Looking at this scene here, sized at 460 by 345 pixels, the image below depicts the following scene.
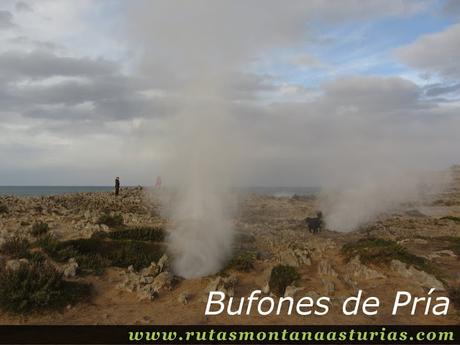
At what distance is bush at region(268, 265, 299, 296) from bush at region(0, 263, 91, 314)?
550cm

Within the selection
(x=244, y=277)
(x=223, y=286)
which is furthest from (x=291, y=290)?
(x=244, y=277)

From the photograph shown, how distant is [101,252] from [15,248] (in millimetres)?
2957

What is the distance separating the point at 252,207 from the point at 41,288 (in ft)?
98.1

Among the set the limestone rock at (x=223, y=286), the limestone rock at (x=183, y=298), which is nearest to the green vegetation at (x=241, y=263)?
the limestone rock at (x=223, y=286)

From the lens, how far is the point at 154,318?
10750 millimetres

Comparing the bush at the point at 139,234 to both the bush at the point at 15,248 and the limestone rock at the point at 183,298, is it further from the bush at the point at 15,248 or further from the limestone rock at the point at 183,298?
the limestone rock at the point at 183,298

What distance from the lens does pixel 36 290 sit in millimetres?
11273

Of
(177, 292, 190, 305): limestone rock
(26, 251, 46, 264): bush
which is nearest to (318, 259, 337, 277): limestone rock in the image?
(177, 292, 190, 305): limestone rock

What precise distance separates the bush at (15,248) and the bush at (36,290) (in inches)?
79.5

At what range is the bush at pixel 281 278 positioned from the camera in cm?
1248

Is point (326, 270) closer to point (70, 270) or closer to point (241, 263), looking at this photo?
point (241, 263)

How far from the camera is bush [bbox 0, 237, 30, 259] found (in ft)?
47.1

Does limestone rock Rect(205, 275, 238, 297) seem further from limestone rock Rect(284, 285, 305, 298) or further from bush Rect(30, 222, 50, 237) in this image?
bush Rect(30, 222, 50, 237)

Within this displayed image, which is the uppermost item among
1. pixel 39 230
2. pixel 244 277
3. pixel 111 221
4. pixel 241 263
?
pixel 111 221
